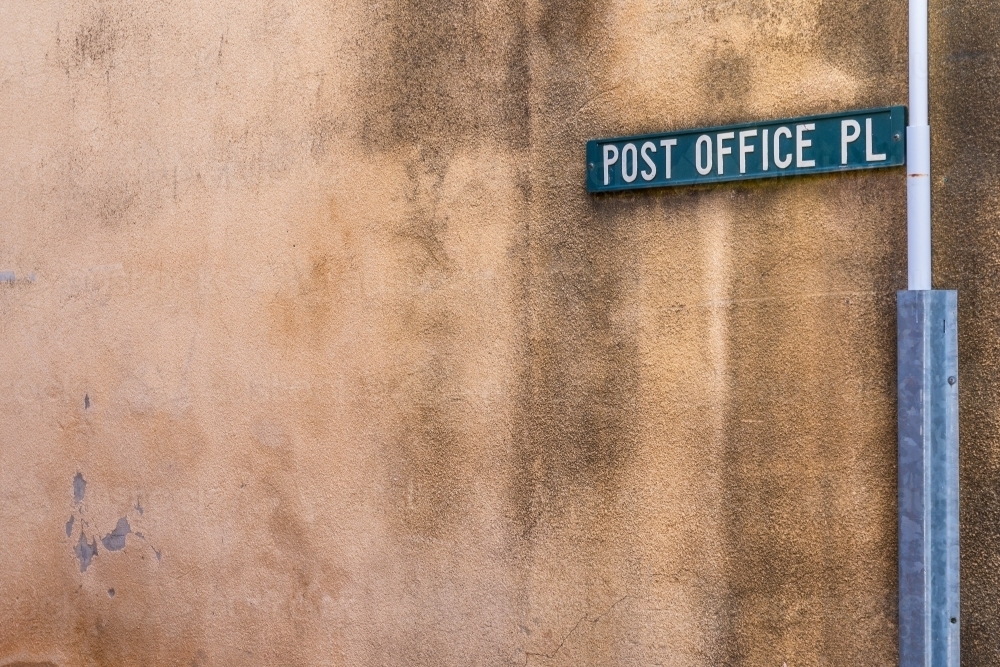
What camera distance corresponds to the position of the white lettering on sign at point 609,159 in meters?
3.87

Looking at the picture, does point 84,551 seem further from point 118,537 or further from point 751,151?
point 751,151

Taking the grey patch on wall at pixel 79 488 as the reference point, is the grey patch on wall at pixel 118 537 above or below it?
below

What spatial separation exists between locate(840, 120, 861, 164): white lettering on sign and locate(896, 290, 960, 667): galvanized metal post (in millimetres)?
521

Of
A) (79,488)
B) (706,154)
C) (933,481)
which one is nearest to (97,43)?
(79,488)

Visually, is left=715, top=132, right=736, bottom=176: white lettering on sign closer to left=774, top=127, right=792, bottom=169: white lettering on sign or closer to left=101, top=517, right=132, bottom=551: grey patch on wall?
left=774, top=127, right=792, bottom=169: white lettering on sign

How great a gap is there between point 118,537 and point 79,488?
1.03ft

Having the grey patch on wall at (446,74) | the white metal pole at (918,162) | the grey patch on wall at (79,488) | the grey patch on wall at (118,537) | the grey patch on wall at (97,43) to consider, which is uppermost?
the grey patch on wall at (97,43)

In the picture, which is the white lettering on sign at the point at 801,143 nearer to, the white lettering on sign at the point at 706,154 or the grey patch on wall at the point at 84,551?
the white lettering on sign at the point at 706,154

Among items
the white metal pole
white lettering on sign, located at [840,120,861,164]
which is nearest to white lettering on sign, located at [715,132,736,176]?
white lettering on sign, located at [840,120,861,164]

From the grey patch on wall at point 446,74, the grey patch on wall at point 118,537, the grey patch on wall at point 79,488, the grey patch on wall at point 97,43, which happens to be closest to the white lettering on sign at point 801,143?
the grey patch on wall at point 446,74

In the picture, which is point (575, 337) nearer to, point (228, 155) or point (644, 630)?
point (644, 630)

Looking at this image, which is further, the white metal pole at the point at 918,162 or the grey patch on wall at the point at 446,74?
the grey patch on wall at the point at 446,74

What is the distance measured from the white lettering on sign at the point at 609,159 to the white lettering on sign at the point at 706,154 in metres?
0.30

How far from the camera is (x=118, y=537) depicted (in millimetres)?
4895
